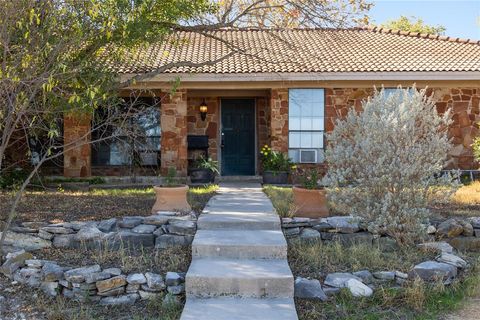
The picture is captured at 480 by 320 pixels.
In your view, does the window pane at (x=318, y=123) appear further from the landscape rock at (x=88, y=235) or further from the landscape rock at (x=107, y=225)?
the landscape rock at (x=88, y=235)

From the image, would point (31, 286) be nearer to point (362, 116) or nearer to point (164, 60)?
point (362, 116)

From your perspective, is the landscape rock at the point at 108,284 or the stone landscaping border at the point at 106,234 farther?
the stone landscaping border at the point at 106,234

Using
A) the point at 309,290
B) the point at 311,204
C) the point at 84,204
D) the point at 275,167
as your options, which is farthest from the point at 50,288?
the point at 275,167

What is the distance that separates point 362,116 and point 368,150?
56 cm

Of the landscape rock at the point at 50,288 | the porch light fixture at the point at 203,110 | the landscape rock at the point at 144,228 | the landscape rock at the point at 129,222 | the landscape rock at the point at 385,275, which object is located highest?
the porch light fixture at the point at 203,110

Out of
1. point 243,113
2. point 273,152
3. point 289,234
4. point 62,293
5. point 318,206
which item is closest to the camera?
point 62,293

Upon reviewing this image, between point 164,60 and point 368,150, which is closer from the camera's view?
point 368,150

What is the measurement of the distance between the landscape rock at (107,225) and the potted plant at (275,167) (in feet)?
19.0

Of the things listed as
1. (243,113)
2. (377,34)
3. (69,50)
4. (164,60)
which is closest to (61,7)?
(69,50)

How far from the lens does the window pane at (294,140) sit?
13.1m

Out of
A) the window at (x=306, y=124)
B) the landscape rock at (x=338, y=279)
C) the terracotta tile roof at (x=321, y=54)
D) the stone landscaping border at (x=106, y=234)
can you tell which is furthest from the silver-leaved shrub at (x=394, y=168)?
the window at (x=306, y=124)

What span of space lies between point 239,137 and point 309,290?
9.49m

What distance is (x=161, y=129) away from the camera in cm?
1296

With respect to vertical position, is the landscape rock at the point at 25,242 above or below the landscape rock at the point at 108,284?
above
